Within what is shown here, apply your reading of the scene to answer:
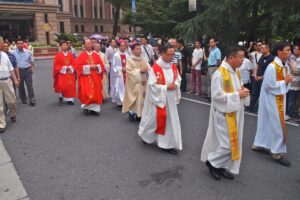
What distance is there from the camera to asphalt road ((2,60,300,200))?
4000mm

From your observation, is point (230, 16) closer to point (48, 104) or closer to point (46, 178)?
point (48, 104)

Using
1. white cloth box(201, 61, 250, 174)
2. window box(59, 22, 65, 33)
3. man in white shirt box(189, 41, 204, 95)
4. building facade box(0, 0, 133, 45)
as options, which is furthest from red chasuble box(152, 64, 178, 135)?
window box(59, 22, 65, 33)

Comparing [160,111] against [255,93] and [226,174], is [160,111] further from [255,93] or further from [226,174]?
[255,93]

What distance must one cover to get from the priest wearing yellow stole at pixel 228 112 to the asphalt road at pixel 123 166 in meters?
0.31

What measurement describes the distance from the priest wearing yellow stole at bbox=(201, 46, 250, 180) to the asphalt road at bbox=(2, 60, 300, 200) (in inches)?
12.1

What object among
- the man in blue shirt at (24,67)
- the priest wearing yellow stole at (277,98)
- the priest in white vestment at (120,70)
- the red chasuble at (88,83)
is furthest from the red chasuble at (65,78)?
the priest wearing yellow stole at (277,98)

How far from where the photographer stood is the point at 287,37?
9.79m

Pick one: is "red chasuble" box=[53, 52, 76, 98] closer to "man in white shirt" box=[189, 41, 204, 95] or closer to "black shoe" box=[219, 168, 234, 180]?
"man in white shirt" box=[189, 41, 204, 95]

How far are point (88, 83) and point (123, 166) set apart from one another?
364 cm

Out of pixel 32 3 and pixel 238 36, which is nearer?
pixel 238 36

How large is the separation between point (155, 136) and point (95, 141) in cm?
117

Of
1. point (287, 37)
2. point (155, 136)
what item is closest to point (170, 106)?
point (155, 136)

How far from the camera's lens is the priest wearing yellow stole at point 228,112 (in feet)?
13.2

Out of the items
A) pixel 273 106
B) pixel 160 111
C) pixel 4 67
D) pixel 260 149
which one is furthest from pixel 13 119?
pixel 273 106
